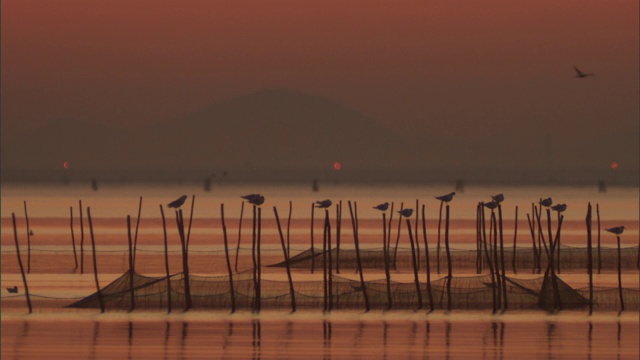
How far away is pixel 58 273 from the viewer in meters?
15.6

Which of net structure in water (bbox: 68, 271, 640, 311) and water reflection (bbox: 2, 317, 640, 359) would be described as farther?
net structure in water (bbox: 68, 271, 640, 311)

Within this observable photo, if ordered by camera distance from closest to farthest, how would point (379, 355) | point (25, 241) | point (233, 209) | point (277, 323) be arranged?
1. point (379, 355)
2. point (277, 323)
3. point (25, 241)
4. point (233, 209)

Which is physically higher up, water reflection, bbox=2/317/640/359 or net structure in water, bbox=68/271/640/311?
net structure in water, bbox=68/271/640/311

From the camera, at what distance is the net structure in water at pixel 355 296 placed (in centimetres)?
1217

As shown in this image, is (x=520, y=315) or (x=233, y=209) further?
(x=233, y=209)

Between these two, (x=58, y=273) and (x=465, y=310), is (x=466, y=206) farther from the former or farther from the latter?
(x=465, y=310)

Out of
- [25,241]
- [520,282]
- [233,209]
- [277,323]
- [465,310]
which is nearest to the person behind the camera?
[277,323]

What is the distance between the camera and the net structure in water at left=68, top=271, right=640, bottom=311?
479 inches

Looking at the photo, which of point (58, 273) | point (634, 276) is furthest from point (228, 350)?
point (634, 276)

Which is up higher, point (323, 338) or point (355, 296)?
point (355, 296)

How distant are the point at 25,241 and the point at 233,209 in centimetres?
1527

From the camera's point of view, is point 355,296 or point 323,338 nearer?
point 323,338

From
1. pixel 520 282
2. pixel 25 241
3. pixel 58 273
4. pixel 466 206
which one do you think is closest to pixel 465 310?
pixel 520 282

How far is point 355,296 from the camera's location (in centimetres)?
1233
